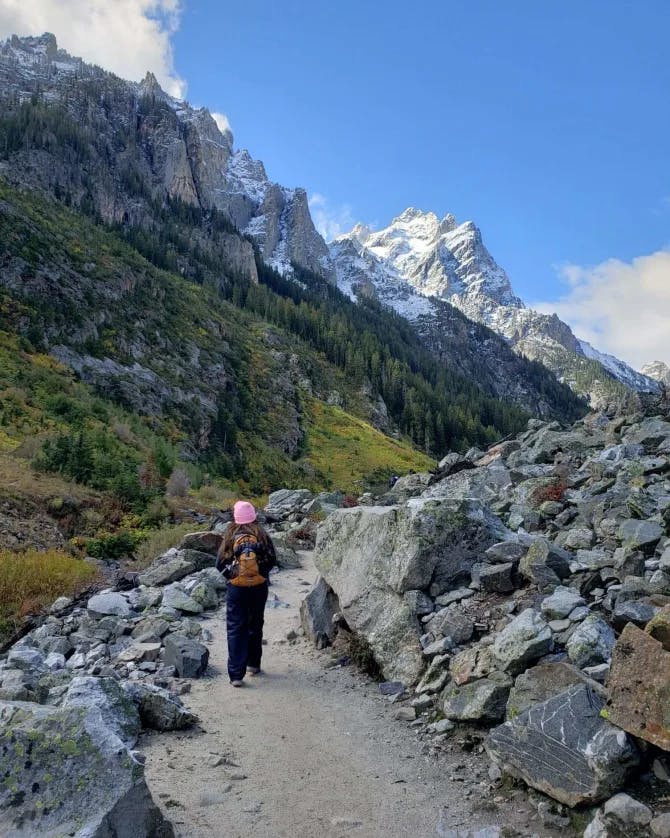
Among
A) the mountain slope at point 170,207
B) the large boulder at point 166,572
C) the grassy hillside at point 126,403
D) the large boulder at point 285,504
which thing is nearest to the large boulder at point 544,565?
the large boulder at point 166,572

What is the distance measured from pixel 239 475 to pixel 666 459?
33.9 metres

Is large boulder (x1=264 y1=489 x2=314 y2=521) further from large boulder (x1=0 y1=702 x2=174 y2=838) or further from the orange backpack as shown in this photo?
large boulder (x1=0 y1=702 x2=174 y2=838)

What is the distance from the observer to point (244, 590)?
7.68 m

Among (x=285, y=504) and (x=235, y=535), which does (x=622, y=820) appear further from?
(x=285, y=504)

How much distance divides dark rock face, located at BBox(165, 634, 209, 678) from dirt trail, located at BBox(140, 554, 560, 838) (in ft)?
0.72

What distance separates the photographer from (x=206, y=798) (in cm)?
475

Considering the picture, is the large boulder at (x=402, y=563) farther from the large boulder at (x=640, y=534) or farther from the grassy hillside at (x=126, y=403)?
the grassy hillside at (x=126, y=403)

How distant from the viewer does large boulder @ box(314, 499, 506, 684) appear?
771 centimetres

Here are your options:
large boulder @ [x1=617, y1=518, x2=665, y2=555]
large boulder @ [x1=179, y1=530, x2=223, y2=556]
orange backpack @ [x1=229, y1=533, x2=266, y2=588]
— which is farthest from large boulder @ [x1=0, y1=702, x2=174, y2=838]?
large boulder @ [x1=179, y1=530, x2=223, y2=556]

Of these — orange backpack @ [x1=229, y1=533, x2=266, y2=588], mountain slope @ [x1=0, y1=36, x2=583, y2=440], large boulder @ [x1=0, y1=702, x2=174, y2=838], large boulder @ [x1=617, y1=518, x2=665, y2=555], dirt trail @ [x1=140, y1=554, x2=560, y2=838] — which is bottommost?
dirt trail @ [x1=140, y1=554, x2=560, y2=838]

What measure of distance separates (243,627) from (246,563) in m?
0.88

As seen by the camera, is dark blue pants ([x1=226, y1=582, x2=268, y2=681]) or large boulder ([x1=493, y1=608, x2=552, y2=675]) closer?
large boulder ([x1=493, y1=608, x2=552, y2=675])

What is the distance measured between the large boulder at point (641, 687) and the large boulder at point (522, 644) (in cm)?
121

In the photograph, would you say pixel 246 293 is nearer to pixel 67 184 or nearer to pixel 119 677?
pixel 67 184
